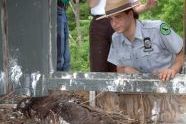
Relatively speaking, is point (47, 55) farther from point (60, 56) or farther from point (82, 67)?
point (82, 67)

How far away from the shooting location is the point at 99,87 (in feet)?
10.4

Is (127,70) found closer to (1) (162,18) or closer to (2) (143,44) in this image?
(2) (143,44)

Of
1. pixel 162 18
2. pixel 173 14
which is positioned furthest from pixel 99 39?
pixel 173 14

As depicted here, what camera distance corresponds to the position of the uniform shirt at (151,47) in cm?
341

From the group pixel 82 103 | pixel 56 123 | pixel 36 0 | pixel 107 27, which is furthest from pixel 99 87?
pixel 107 27

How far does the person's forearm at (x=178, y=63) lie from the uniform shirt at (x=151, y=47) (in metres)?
0.03

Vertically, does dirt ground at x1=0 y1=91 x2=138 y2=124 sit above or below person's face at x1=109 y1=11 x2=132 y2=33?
below

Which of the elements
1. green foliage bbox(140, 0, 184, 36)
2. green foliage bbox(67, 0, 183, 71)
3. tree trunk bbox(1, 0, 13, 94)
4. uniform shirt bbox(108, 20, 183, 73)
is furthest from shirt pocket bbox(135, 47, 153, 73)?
green foliage bbox(140, 0, 184, 36)

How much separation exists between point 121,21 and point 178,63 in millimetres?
390

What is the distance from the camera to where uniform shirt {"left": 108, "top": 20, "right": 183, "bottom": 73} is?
341 centimetres

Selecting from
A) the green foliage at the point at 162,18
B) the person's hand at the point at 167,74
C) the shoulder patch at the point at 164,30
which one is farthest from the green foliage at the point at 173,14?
the person's hand at the point at 167,74

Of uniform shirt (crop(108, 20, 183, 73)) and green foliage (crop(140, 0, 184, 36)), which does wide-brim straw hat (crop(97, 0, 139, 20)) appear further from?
green foliage (crop(140, 0, 184, 36))

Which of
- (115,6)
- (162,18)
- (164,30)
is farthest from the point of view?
(162,18)

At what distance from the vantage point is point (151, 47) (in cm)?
343
